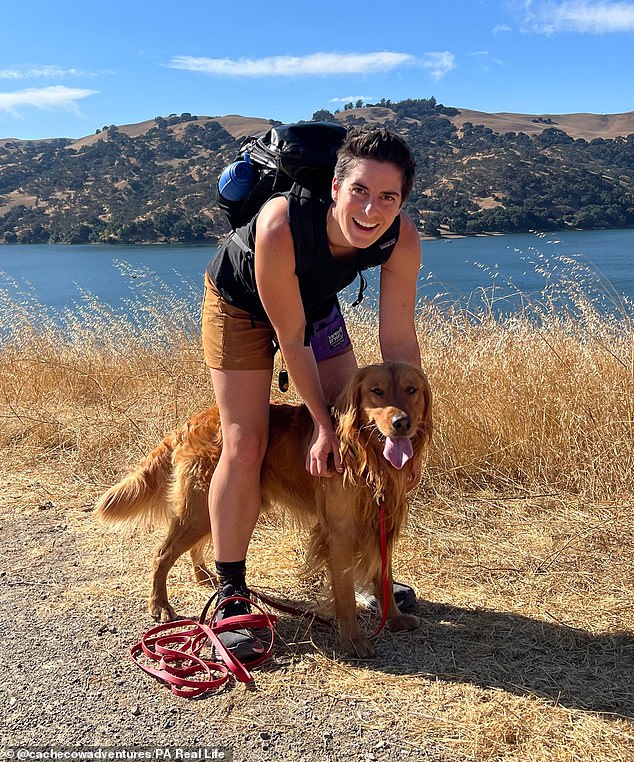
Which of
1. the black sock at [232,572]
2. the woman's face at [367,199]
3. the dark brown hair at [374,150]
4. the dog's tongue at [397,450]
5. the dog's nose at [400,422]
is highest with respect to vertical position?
the dark brown hair at [374,150]

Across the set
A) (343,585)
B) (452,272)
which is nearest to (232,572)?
(343,585)

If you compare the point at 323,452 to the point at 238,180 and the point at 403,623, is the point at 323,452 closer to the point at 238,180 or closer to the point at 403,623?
the point at 403,623

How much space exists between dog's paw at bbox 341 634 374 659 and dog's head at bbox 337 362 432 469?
2.73 feet

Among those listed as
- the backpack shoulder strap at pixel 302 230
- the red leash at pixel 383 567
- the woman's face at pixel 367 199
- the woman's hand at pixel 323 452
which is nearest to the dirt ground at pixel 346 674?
the red leash at pixel 383 567

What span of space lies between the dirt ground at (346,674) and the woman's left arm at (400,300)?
4.14ft

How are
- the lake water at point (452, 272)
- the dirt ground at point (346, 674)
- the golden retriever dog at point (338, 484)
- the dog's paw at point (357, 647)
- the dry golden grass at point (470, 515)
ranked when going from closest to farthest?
the dirt ground at point (346, 674)
the dry golden grass at point (470, 515)
the golden retriever dog at point (338, 484)
the dog's paw at point (357, 647)
the lake water at point (452, 272)

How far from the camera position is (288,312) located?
284 centimetres

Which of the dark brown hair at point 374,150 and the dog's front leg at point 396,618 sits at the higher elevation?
the dark brown hair at point 374,150

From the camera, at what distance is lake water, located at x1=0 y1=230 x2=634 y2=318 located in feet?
20.7

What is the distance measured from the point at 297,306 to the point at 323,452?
0.61 m

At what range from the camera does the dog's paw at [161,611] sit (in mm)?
3354

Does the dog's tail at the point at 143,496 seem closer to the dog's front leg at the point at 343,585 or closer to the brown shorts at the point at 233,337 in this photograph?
the brown shorts at the point at 233,337

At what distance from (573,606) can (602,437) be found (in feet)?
5.51

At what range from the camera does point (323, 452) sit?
2.96m
